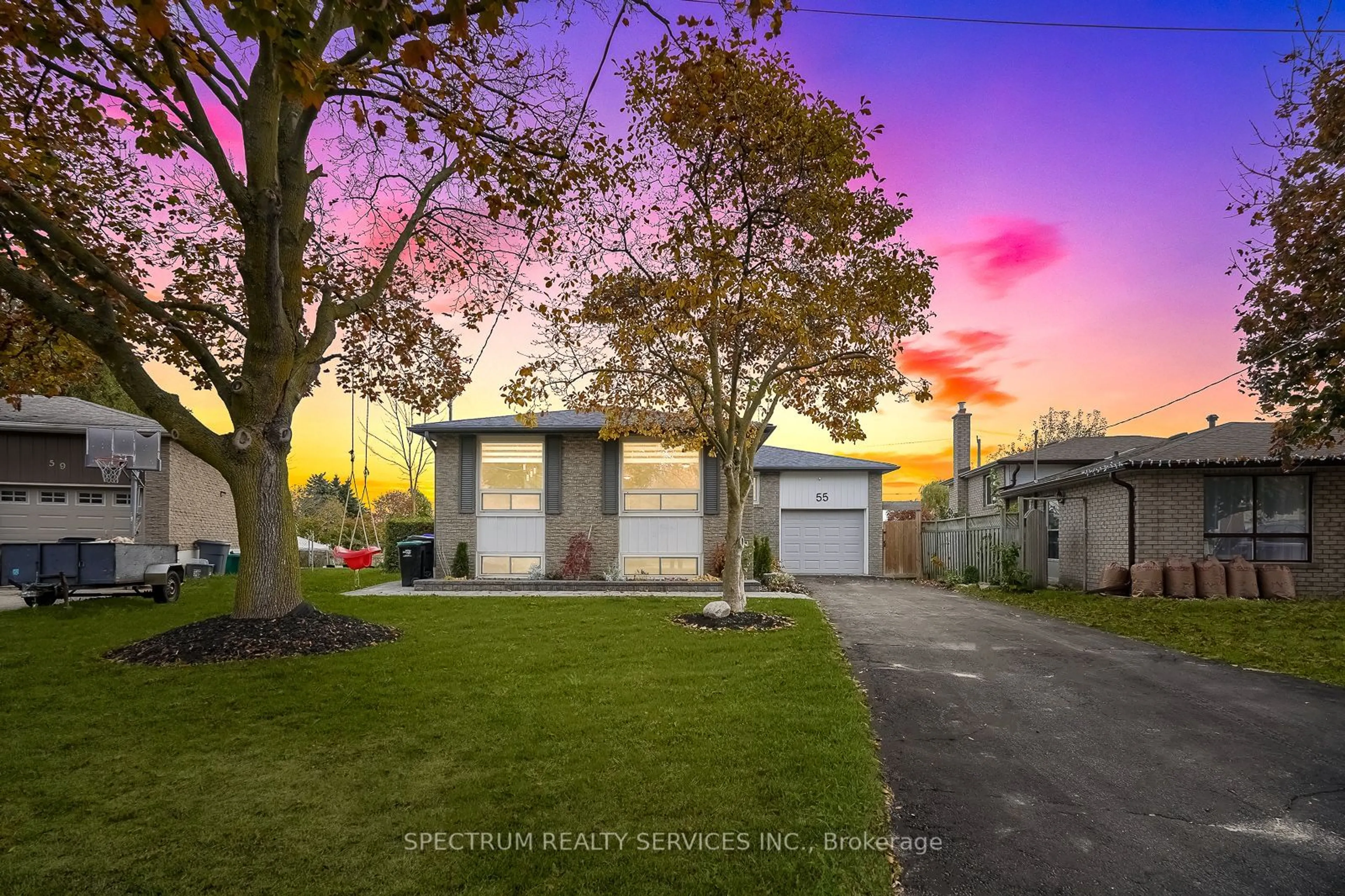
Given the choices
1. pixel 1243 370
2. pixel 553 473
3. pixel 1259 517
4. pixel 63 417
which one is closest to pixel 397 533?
pixel 553 473

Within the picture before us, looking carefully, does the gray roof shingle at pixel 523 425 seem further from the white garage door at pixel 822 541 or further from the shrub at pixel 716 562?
the white garage door at pixel 822 541

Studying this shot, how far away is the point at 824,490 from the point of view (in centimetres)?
2008

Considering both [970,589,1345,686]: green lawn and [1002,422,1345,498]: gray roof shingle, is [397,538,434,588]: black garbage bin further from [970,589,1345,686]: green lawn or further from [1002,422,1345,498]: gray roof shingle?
[1002,422,1345,498]: gray roof shingle

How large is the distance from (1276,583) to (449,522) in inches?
656

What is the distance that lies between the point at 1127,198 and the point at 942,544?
10.5 meters

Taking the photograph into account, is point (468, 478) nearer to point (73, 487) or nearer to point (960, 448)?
point (73, 487)

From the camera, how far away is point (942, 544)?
759 inches

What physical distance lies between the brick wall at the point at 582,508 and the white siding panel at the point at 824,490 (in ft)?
21.9

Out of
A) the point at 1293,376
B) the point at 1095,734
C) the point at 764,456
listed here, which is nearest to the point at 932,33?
the point at 1293,376

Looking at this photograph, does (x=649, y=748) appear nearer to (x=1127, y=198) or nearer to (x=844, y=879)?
(x=844, y=879)

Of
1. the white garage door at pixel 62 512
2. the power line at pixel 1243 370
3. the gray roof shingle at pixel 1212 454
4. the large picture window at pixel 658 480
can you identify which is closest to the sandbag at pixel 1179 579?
the gray roof shingle at pixel 1212 454

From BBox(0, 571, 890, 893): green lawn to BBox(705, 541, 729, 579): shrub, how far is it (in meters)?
7.44

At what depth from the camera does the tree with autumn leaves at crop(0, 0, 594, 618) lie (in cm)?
671

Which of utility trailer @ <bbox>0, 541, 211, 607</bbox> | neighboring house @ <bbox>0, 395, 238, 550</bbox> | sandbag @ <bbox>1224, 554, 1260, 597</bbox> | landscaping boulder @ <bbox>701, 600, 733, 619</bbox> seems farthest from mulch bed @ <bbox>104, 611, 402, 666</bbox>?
sandbag @ <bbox>1224, 554, 1260, 597</bbox>
